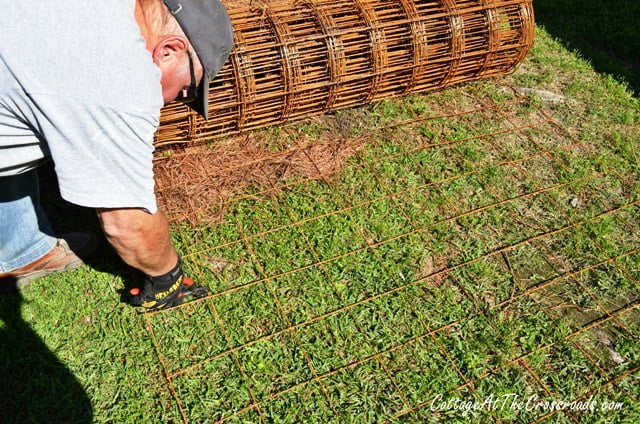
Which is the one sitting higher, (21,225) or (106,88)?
(106,88)

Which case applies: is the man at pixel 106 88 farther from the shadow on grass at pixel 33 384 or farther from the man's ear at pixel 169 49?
the shadow on grass at pixel 33 384

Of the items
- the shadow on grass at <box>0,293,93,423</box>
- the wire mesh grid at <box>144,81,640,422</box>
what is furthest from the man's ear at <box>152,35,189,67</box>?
the shadow on grass at <box>0,293,93,423</box>

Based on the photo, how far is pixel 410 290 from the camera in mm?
2873

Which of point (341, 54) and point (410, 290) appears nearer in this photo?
point (410, 290)

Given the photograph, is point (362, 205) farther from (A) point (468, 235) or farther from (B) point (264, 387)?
(B) point (264, 387)

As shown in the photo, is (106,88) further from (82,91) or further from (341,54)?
(341,54)

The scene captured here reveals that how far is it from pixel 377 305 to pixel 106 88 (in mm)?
1652

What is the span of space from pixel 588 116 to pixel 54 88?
12.5 feet

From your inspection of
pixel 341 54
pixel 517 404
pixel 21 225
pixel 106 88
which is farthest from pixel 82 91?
pixel 341 54

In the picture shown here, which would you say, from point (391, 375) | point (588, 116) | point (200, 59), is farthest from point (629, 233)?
point (200, 59)

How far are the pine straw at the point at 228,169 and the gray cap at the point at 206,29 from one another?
1.18m

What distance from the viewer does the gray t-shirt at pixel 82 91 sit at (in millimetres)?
1646

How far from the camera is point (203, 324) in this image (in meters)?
2.65

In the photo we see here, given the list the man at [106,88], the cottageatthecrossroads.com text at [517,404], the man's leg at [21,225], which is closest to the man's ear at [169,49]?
the man at [106,88]
